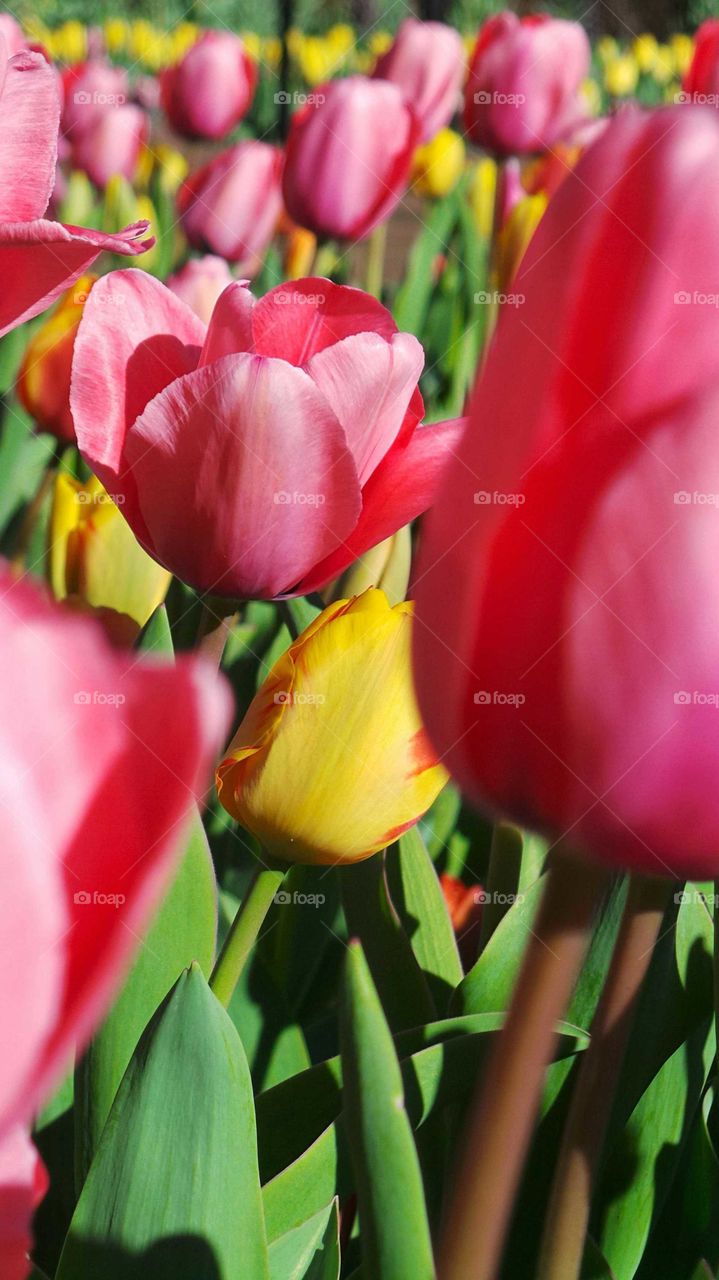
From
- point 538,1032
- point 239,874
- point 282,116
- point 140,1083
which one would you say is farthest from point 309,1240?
point 282,116

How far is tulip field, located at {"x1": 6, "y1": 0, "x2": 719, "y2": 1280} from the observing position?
18 cm

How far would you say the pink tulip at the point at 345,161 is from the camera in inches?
48.7

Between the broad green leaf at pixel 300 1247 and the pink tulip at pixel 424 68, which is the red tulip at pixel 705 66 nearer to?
the pink tulip at pixel 424 68

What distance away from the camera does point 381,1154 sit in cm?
23

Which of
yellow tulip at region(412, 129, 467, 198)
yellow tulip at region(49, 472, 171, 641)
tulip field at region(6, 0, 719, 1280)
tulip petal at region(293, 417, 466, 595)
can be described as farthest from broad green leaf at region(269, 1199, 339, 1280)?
yellow tulip at region(412, 129, 467, 198)

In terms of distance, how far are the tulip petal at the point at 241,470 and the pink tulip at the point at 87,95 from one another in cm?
146

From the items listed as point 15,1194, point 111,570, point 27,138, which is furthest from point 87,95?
point 15,1194

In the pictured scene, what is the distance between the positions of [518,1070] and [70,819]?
0.08m

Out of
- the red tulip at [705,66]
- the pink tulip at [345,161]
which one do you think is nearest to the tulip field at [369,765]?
the pink tulip at [345,161]

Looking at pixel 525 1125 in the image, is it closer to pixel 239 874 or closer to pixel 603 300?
pixel 603 300
